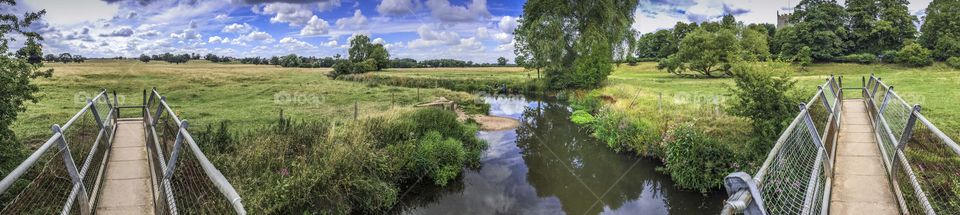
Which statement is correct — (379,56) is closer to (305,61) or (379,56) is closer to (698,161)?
(305,61)

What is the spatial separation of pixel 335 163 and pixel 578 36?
3042 cm

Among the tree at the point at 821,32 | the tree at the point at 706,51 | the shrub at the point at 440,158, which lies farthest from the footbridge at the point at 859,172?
the tree at the point at 821,32

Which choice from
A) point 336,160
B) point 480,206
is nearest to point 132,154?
point 336,160

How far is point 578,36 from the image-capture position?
3794 centimetres

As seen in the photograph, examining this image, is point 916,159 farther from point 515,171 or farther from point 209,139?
point 209,139

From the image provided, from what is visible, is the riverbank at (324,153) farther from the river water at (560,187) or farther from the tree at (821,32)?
the tree at (821,32)

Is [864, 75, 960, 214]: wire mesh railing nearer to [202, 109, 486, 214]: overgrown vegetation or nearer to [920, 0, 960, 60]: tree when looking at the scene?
[202, 109, 486, 214]: overgrown vegetation

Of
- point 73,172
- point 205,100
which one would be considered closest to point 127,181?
point 73,172

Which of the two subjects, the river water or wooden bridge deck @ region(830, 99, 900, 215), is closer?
wooden bridge deck @ region(830, 99, 900, 215)

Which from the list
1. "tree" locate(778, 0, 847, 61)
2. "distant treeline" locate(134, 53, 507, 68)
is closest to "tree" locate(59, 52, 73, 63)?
"distant treeline" locate(134, 53, 507, 68)

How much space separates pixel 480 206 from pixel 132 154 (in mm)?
7203

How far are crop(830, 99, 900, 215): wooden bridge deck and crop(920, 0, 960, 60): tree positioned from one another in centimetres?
4568

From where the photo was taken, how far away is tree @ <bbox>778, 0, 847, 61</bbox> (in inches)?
1911

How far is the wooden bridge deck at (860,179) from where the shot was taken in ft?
18.9
